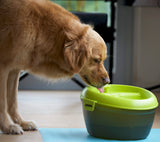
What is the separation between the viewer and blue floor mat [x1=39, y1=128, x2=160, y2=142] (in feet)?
5.60

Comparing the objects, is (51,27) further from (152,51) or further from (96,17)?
(152,51)

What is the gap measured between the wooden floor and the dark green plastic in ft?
1.01

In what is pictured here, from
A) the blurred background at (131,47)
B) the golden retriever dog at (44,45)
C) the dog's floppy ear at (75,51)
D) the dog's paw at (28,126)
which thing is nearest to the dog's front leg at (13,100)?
the dog's paw at (28,126)

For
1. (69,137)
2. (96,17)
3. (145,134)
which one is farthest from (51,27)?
(96,17)

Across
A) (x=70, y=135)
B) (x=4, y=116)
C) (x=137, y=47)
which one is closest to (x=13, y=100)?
(x=4, y=116)

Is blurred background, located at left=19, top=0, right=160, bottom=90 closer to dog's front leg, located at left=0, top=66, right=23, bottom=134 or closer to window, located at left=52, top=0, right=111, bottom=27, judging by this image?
window, located at left=52, top=0, right=111, bottom=27

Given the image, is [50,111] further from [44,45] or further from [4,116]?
[44,45]

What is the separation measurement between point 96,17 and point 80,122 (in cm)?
120

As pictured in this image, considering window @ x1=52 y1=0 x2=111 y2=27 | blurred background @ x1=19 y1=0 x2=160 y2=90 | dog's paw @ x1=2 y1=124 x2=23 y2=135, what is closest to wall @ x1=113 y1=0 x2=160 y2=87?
blurred background @ x1=19 y1=0 x2=160 y2=90

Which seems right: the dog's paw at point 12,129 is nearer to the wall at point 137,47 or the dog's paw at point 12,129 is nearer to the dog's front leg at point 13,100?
the dog's front leg at point 13,100

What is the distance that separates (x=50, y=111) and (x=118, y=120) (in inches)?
35.5

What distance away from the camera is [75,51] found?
1.67 meters

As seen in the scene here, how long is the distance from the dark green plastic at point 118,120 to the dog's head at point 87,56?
116 mm

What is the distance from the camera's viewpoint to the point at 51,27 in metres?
1.71
